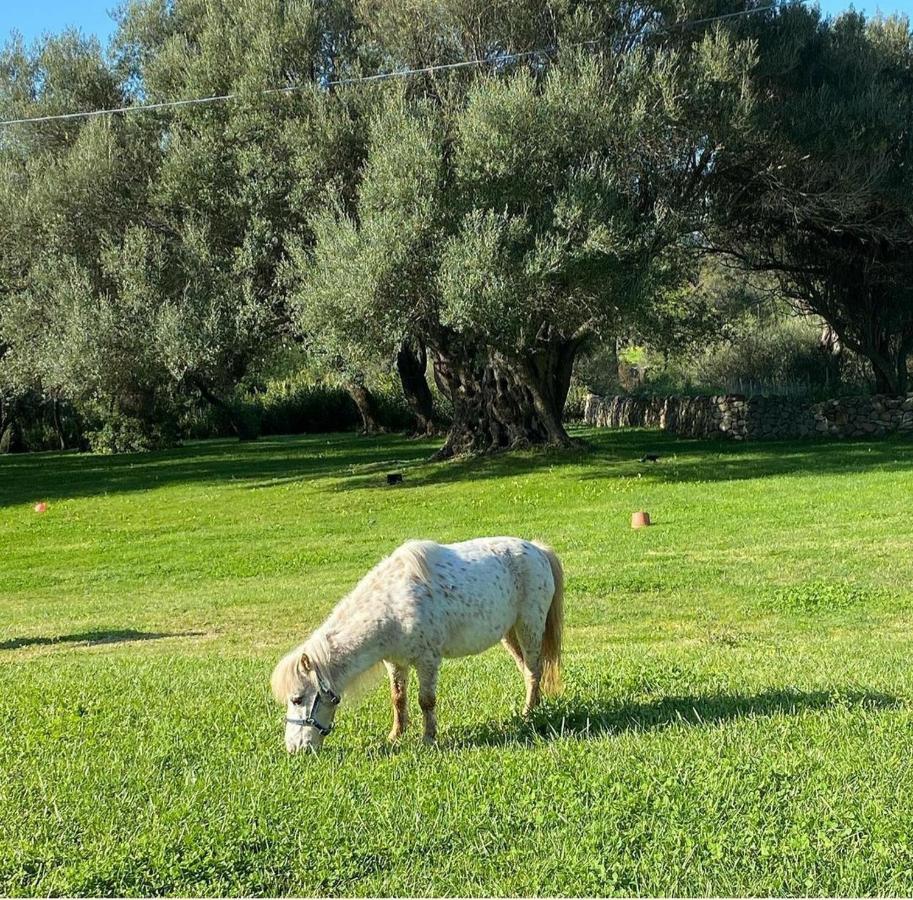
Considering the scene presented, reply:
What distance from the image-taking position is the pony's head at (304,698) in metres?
5.98

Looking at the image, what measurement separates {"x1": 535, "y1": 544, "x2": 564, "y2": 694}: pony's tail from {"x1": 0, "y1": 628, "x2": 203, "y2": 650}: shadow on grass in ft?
20.0

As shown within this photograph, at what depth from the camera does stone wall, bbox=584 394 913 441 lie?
108 ft

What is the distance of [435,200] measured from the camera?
77.5ft

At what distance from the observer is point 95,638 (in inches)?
476

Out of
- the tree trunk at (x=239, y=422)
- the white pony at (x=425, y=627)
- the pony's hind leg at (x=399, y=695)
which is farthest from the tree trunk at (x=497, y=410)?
the tree trunk at (x=239, y=422)

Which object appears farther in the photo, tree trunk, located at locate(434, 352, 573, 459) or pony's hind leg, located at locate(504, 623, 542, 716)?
tree trunk, located at locate(434, 352, 573, 459)

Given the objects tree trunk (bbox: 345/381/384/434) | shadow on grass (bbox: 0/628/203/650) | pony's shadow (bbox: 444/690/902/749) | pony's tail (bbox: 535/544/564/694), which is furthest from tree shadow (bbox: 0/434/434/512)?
pony's shadow (bbox: 444/690/902/749)

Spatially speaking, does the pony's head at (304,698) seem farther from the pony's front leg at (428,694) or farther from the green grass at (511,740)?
the pony's front leg at (428,694)

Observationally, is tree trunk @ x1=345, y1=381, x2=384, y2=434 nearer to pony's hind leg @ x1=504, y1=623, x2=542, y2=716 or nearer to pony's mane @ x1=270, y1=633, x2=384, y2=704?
pony's hind leg @ x1=504, y1=623, x2=542, y2=716

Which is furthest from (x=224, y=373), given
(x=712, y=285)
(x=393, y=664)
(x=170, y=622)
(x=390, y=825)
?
(x=712, y=285)

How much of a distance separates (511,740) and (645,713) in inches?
38.9

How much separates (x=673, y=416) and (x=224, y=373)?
1897cm

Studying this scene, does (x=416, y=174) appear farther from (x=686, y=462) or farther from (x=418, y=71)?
(x=686, y=462)

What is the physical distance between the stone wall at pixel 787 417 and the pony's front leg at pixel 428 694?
29.5 m
